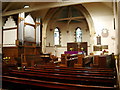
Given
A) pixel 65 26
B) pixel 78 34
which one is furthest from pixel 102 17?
pixel 65 26

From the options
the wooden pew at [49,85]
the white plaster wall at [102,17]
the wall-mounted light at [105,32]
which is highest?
the white plaster wall at [102,17]

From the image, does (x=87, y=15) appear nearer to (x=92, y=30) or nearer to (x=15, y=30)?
(x=92, y=30)

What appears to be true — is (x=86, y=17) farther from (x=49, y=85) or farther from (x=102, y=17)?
(x=49, y=85)

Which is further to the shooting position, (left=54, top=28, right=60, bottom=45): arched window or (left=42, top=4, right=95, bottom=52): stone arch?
(left=54, top=28, right=60, bottom=45): arched window

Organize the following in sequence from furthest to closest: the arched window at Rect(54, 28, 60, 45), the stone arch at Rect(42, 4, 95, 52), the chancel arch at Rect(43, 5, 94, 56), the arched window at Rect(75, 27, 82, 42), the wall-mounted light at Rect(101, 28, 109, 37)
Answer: the arched window at Rect(54, 28, 60, 45) < the arched window at Rect(75, 27, 82, 42) < the chancel arch at Rect(43, 5, 94, 56) < the stone arch at Rect(42, 4, 95, 52) < the wall-mounted light at Rect(101, 28, 109, 37)

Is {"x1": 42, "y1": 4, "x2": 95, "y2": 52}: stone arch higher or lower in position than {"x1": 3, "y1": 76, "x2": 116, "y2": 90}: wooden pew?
higher

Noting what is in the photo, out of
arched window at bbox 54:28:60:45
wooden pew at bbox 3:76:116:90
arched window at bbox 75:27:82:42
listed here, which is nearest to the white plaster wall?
arched window at bbox 75:27:82:42

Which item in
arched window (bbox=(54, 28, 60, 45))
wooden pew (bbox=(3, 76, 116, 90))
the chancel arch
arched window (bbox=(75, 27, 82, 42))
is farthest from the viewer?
arched window (bbox=(54, 28, 60, 45))

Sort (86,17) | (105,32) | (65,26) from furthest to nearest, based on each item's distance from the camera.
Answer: (65,26), (86,17), (105,32)

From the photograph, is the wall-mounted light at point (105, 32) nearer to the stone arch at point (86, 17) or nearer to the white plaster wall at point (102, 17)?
the white plaster wall at point (102, 17)

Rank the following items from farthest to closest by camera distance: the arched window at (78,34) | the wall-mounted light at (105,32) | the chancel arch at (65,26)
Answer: the arched window at (78,34), the chancel arch at (65,26), the wall-mounted light at (105,32)

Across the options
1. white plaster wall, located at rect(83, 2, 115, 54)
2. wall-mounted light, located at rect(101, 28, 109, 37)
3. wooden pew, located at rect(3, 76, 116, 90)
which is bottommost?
wooden pew, located at rect(3, 76, 116, 90)

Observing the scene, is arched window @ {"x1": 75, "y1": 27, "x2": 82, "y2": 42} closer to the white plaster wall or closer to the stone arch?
the stone arch

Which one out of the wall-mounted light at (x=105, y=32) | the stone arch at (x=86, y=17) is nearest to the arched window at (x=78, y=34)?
the stone arch at (x=86, y=17)
